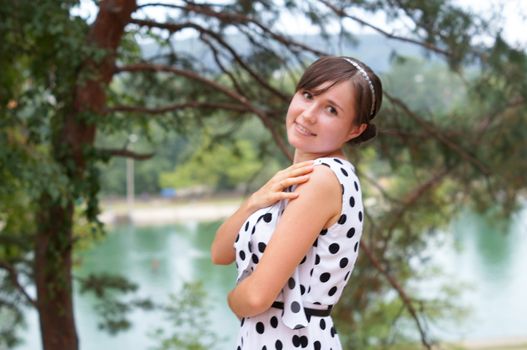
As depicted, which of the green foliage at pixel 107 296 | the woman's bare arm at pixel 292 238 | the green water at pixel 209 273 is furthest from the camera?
the green water at pixel 209 273

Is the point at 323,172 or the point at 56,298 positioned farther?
the point at 56,298

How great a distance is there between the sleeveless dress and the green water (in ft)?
30.6

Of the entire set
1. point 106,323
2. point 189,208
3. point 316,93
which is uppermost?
point 189,208

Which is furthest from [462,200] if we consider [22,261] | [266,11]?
[22,261]

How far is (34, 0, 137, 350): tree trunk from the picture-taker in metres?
3.22

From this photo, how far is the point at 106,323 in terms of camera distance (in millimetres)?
5293

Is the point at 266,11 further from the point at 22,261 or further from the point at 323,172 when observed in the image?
the point at 323,172

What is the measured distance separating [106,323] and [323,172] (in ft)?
14.7

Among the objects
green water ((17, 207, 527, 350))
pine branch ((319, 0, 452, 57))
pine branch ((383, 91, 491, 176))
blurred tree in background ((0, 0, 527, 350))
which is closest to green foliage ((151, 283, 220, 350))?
blurred tree in background ((0, 0, 527, 350))

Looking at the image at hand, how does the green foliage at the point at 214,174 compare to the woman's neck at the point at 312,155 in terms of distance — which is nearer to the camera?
the woman's neck at the point at 312,155

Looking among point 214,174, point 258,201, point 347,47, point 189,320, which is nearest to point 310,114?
point 258,201

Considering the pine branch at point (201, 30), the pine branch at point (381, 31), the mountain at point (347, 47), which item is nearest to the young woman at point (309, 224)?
the pine branch at point (201, 30)

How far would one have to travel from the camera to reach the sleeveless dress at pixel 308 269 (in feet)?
3.61

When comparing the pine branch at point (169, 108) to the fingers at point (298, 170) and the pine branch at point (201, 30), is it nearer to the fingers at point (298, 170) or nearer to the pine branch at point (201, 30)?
the pine branch at point (201, 30)
